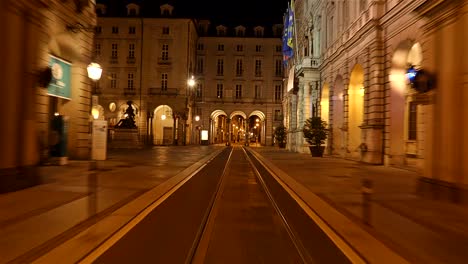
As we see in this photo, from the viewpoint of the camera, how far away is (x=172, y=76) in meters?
75.9

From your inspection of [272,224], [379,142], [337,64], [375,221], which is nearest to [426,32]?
[375,221]

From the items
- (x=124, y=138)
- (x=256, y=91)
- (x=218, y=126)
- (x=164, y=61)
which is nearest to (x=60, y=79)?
(x=124, y=138)

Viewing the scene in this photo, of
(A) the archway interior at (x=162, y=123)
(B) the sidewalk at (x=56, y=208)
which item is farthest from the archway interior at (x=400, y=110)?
(A) the archway interior at (x=162, y=123)

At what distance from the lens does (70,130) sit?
2552 centimetres

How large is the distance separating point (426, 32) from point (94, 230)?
35.8 ft

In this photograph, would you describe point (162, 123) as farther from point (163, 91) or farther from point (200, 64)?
point (200, 64)

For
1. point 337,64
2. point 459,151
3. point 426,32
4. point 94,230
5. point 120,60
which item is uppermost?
point 120,60

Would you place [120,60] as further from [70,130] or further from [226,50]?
[70,130]

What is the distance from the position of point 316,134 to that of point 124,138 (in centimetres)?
2034

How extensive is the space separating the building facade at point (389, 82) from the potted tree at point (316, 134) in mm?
1321

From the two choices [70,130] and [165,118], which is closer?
[70,130]

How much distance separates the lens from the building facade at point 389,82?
12.8 metres

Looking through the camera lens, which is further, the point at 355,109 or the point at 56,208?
the point at 355,109

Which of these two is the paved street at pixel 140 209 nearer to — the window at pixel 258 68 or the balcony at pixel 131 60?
the balcony at pixel 131 60
